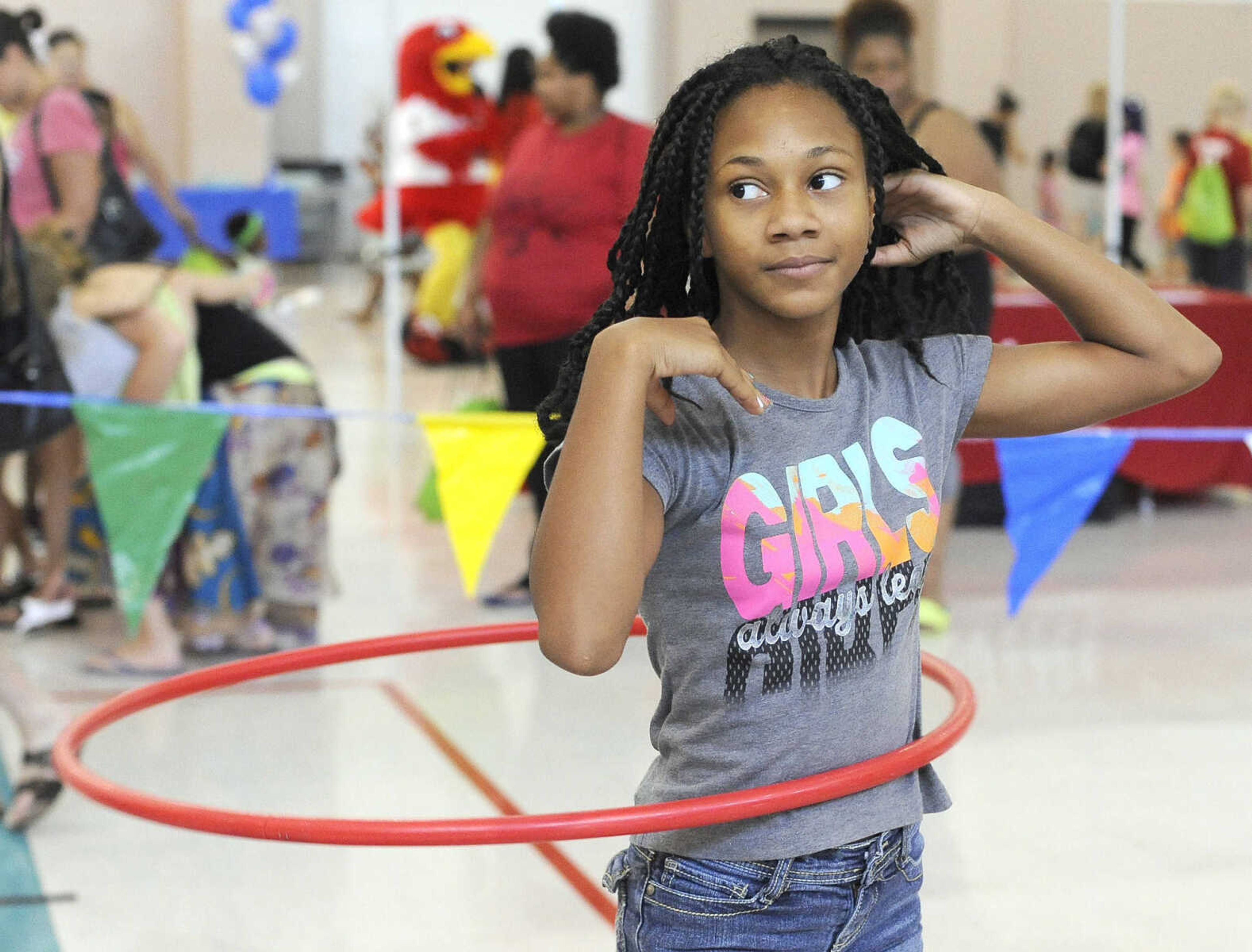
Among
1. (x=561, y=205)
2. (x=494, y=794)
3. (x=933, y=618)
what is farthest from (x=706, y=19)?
(x=494, y=794)

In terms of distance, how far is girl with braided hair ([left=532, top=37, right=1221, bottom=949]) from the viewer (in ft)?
4.35

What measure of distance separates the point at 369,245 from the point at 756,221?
11658 millimetres

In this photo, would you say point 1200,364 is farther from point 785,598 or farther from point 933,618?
point 933,618

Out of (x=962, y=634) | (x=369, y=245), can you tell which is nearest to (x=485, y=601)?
(x=962, y=634)

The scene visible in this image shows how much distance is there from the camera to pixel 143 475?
4277 mm

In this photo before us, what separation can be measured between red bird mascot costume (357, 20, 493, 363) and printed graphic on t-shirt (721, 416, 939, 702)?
19.9 ft

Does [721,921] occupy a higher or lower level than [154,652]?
higher

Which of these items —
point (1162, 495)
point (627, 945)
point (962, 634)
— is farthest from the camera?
point (1162, 495)

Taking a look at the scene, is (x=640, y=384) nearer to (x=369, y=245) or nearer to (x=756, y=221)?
(x=756, y=221)

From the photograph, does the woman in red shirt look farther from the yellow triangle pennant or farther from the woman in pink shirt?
the woman in pink shirt

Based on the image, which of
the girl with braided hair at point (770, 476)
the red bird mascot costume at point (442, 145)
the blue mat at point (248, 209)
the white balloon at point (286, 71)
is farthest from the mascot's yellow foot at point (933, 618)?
the white balloon at point (286, 71)

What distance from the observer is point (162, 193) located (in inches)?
290

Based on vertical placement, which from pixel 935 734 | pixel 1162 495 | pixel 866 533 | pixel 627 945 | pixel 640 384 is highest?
pixel 640 384

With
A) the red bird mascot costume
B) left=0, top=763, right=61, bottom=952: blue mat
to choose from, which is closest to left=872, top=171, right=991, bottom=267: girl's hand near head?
left=0, top=763, right=61, bottom=952: blue mat
